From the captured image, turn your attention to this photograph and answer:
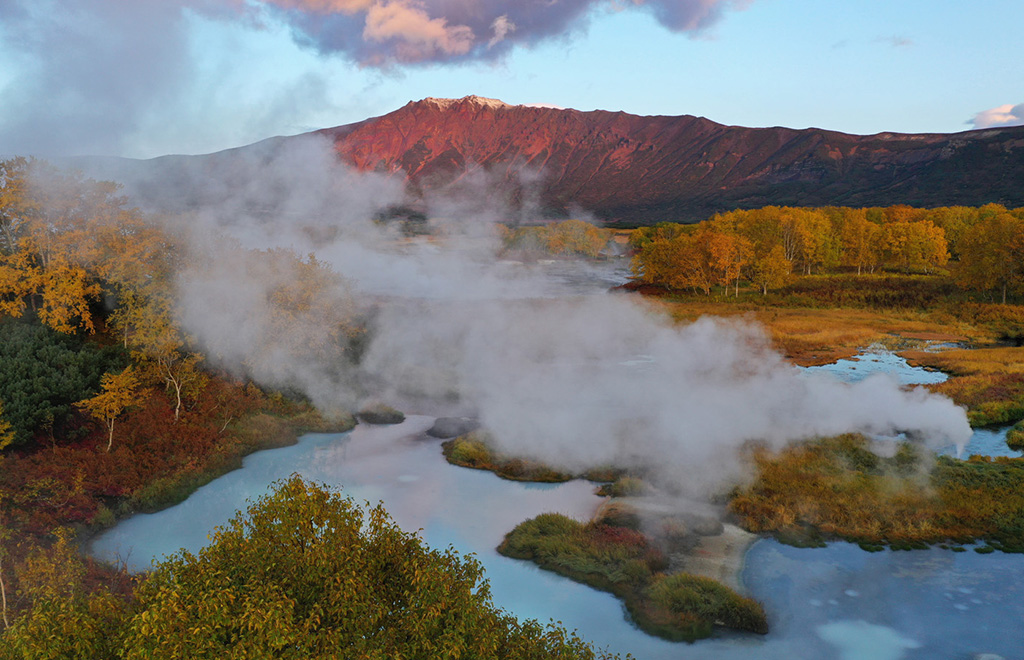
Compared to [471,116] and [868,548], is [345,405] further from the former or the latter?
[471,116]

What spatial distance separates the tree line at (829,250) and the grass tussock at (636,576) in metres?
71.9

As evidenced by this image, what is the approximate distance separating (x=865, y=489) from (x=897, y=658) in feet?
37.9

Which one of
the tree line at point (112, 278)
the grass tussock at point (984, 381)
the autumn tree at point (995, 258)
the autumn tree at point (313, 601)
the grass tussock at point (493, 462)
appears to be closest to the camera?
the autumn tree at point (313, 601)

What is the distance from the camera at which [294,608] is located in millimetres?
10141

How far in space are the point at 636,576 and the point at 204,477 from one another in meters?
22.0

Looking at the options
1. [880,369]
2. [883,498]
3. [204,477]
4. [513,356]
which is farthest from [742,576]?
[880,369]

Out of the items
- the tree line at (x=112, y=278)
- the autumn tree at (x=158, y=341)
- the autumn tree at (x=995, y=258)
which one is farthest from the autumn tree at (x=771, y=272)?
the autumn tree at (x=158, y=341)

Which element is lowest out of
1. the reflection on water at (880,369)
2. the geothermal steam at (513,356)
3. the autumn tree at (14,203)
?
the reflection on water at (880,369)

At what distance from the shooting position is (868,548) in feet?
Result: 74.5

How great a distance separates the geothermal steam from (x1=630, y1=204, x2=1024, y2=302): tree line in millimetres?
23466

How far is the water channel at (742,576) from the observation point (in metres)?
17.7

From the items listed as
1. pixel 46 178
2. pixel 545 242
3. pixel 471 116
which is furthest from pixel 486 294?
pixel 471 116

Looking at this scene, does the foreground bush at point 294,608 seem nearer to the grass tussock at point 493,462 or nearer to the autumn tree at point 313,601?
the autumn tree at point 313,601

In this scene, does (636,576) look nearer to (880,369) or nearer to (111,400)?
(111,400)
